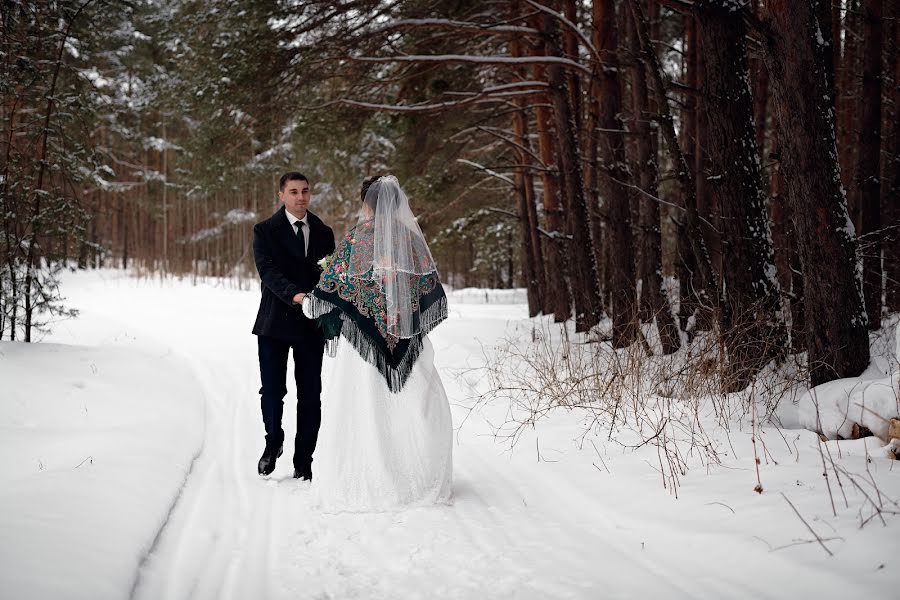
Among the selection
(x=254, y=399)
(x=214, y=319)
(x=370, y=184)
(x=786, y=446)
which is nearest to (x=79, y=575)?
(x=370, y=184)

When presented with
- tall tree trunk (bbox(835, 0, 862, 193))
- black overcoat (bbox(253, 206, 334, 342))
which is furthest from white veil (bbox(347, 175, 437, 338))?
tall tree trunk (bbox(835, 0, 862, 193))

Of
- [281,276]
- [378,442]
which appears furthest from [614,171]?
[378,442]

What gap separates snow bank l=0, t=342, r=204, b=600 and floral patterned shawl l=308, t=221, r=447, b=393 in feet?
5.14

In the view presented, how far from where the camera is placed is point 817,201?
5.03 m

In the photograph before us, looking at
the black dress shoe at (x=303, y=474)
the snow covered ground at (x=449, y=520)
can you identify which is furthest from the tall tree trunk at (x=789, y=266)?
the black dress shoe at (x=303, y=474)

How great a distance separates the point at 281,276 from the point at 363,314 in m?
0.83

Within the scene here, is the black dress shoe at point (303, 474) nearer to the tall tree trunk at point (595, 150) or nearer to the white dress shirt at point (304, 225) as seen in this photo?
the white dress shirt at point (304, 225)

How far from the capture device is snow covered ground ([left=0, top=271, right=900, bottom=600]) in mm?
2854

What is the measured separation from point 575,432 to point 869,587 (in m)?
3.10

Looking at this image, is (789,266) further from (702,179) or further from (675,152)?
(675,152)

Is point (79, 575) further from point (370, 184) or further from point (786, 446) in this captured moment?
point (786, 446)

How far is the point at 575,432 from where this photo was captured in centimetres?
553

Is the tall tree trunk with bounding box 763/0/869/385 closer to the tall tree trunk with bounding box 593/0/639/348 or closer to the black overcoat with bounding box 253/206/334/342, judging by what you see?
the black overcoat with bounding box 253/206/334/342

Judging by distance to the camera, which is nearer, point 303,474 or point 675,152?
point 303,474
